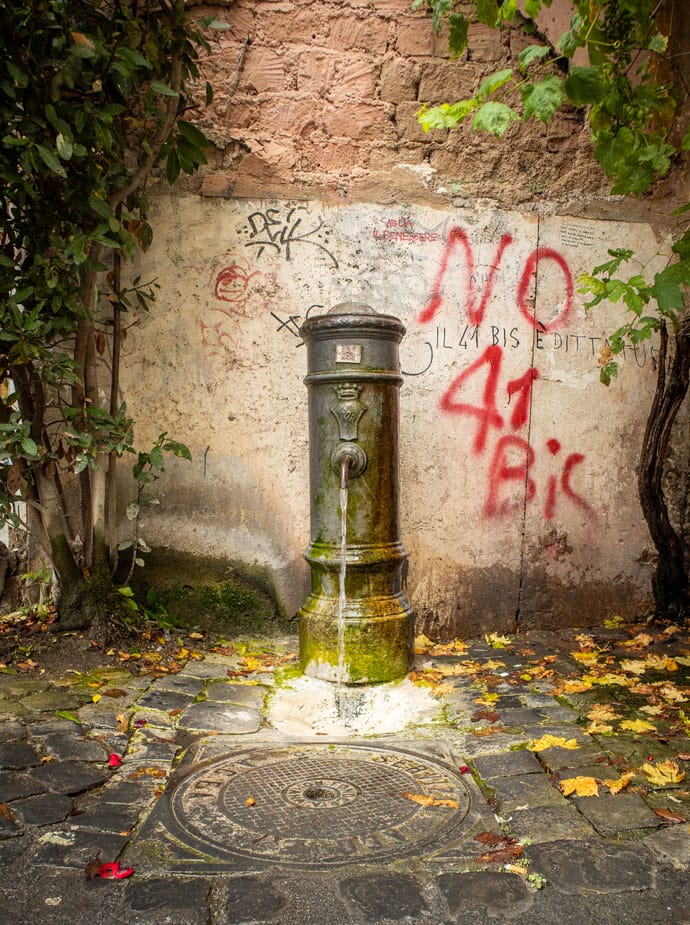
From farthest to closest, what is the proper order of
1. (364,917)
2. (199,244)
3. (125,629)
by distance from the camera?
(199,244), (125,629), (364,917)

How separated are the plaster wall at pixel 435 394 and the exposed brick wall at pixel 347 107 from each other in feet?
0.52

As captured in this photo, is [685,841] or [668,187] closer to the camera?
[685,841]

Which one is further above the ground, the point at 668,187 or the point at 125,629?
the point at 668,187

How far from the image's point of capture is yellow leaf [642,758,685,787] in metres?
2.67

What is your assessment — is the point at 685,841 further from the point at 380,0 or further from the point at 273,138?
the point at 380,0

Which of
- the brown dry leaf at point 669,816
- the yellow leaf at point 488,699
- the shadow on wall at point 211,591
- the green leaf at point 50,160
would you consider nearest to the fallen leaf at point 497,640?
the yellow leaf at point 488,699

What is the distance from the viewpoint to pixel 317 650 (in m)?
3.92

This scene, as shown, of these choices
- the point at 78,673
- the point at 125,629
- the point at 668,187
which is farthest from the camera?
the point at 668,187

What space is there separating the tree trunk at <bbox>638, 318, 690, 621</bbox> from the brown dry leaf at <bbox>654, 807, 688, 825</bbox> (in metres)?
2.69

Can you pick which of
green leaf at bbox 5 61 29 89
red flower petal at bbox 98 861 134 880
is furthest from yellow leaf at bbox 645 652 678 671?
green leaf at bbox 5 61 29 89

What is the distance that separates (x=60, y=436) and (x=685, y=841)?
3.49 metres

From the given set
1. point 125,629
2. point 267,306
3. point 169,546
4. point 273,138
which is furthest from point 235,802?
point 273,138

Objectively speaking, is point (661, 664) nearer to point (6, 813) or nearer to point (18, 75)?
point (6, 813)

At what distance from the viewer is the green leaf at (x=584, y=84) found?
2.69m
